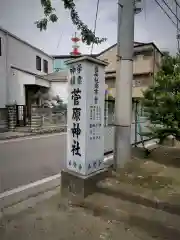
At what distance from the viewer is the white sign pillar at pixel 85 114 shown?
384 centimetres

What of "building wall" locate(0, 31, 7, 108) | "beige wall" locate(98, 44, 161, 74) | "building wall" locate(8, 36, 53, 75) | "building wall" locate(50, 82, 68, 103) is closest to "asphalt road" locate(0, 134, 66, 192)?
"building wall" locate(0, 31, 7, 108)

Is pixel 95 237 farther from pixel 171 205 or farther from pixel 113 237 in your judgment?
pixel 171 205

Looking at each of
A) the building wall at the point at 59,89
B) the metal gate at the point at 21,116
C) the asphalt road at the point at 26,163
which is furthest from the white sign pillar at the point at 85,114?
the building wall at the point at 59,89

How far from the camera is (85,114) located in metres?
3.84

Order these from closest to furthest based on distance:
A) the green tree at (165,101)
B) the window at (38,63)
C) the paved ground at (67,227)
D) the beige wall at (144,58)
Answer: the paved ground at (67,227)
the green tree at (165,101)
the window at (38,63)
the beige wall at (144,58)

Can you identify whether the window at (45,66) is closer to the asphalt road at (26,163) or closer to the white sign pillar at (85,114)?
the asphalt road at (26,163)

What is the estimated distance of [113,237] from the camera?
295 centimetres

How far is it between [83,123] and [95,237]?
1.82m

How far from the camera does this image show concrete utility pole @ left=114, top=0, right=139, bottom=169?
4449 millimetres

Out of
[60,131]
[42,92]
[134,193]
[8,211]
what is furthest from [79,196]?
[42,92]

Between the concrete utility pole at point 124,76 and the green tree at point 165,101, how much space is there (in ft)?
3.63

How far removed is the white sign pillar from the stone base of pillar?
0.32 ft

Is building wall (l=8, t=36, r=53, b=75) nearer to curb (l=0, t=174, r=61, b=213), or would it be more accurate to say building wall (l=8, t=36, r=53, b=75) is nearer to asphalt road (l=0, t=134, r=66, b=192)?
asphalt road (l=0, t=134, r=66, b=192)

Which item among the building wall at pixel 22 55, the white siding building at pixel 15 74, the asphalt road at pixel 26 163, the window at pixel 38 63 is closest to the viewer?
the asphalt road at pixel 26 163
